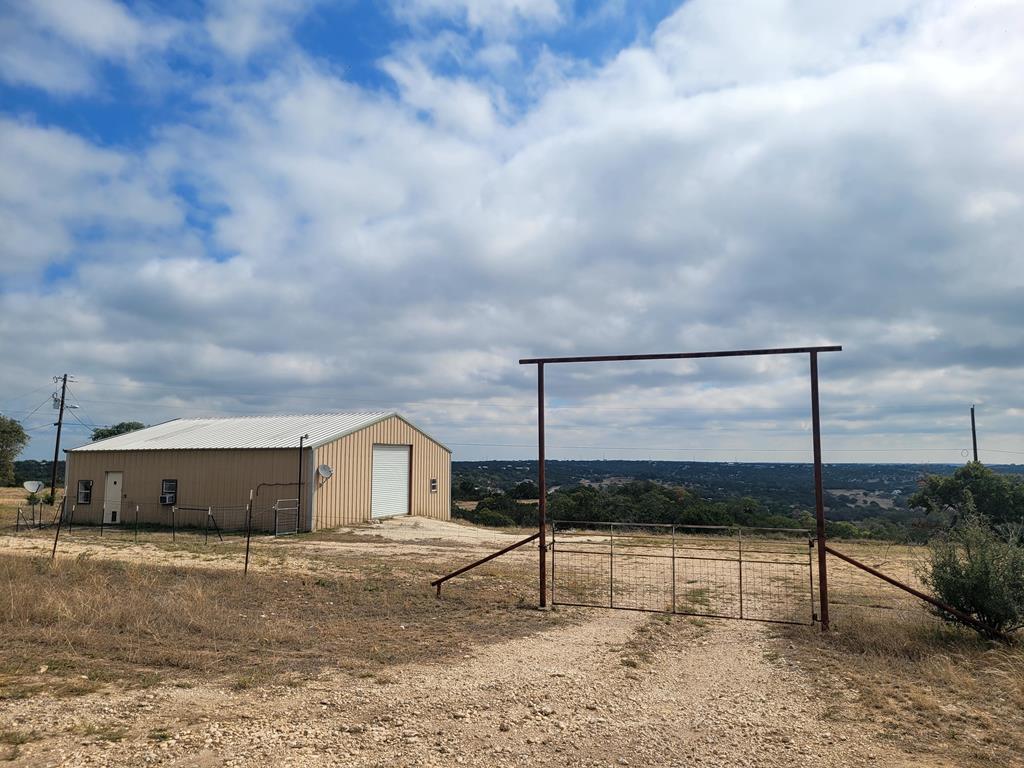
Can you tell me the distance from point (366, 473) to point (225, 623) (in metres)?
21.4

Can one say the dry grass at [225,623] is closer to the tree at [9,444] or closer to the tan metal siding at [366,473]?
the tan metal siding at [366,473]

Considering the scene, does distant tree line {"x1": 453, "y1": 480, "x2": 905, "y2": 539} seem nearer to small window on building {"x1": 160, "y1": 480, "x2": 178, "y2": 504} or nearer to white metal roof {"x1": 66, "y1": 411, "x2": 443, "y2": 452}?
white metal roof {"x1": 66, "y1": 411, "x2": 443, "y2": 452}

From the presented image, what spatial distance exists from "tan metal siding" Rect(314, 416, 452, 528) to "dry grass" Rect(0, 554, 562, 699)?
1370 cm

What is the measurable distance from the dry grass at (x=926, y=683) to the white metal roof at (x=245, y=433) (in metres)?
22.5

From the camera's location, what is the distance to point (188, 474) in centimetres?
3100

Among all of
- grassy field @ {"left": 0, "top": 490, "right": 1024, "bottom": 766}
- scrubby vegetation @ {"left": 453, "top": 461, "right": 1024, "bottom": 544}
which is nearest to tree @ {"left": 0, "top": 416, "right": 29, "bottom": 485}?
scrubby vegetation @ {"left": 453, "top": 461, "right": 1024, "bottom": 544}

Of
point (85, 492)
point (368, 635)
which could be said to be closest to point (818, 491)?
point (368, 635)

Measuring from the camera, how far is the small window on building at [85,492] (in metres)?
33.6

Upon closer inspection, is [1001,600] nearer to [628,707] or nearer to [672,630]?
[672,630]

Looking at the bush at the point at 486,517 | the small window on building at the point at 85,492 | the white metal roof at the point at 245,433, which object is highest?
the white metal roof at the point at 245,433

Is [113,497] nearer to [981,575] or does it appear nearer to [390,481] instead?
[390,481]

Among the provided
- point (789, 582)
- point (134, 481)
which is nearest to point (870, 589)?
point (789, 582)

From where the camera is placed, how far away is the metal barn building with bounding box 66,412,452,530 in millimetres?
28953

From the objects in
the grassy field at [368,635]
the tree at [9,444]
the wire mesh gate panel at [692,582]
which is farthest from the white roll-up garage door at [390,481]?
the tree at [9,444]
